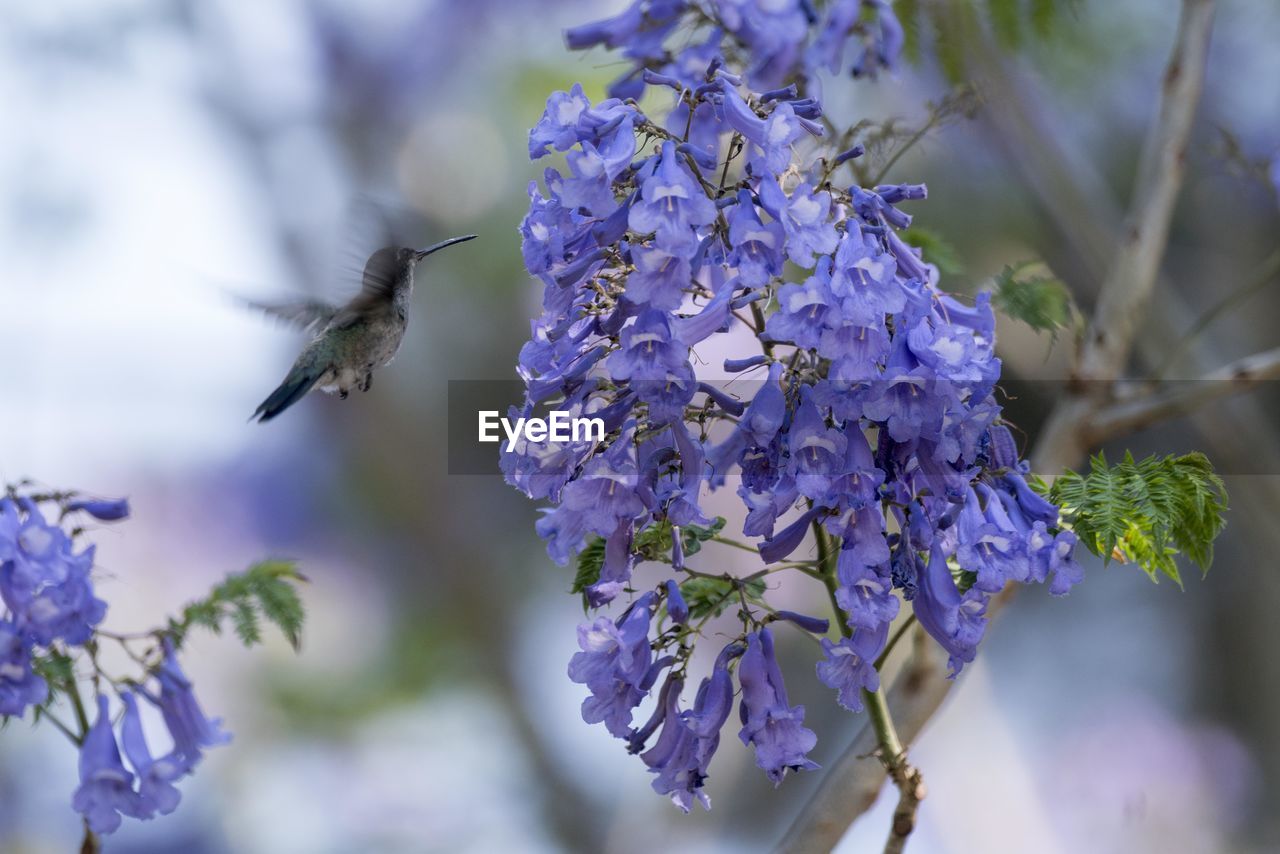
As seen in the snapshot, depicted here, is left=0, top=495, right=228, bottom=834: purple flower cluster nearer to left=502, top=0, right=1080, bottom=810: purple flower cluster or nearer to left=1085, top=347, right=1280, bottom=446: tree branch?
left=502, top=0, right=1080, bottom=810: purple flower cluster

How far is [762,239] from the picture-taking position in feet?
4.75

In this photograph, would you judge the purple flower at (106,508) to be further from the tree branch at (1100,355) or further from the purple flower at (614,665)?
the tree branch at (1100,355)

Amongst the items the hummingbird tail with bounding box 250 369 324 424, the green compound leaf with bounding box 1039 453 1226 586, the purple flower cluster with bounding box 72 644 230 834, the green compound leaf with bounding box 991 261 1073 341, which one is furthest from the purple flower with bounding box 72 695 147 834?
the green compound leaf with bounding box 991 261 1073 341

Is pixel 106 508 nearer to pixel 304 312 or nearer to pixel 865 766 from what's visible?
pixel 304 312

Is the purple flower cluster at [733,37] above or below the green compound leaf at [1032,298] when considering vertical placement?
above

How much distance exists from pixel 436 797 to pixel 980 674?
132 inches

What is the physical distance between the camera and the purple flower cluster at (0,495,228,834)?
6.49 feet

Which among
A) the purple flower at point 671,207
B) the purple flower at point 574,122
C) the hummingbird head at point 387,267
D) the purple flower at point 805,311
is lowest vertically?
the hummingbird head at point 387,267

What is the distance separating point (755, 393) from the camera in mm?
1529

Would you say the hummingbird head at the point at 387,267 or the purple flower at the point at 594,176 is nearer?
the purple flower at the point at 594,176

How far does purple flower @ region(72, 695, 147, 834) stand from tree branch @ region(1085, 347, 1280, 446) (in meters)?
1.82

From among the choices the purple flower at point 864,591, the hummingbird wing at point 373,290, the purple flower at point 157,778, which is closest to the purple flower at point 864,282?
the purple flower at point 864,591

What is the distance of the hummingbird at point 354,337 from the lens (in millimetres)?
2463

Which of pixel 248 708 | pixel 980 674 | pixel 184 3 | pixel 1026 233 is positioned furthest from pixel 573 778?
pixel 184 3
